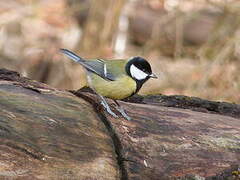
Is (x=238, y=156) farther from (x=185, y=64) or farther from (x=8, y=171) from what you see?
(x=185, y=64)

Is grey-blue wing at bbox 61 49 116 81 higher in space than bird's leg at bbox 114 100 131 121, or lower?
higher

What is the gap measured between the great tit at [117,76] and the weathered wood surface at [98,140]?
0.73 ft

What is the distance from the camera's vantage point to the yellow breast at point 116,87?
137 inches

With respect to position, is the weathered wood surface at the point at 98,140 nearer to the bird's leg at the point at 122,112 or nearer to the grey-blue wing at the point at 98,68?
the bird's leg at the point at 122,112

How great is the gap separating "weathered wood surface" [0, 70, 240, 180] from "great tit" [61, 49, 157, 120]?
8.7 inches

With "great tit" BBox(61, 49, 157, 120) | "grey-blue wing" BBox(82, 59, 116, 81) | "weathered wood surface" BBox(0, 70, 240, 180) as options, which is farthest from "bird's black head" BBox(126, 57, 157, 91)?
"weathered wood surface" BBox(0, 70, 240, 180)

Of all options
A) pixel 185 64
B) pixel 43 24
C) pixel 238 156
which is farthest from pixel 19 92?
pixel 43 24

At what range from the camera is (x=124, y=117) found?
3.09 metres

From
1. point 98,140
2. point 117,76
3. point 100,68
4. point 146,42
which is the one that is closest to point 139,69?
point 117,76

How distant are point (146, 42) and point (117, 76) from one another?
4246 millimetres

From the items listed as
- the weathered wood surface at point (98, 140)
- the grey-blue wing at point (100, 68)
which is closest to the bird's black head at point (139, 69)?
the grey-blue wing at point (100, 68)

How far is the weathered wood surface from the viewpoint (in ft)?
8.28

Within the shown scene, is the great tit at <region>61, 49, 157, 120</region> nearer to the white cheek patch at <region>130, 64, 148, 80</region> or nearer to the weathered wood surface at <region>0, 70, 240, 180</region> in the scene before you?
the white cheek patch at <region>130, 64, 148, 80</region>

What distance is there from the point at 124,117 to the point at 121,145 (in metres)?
0.29
